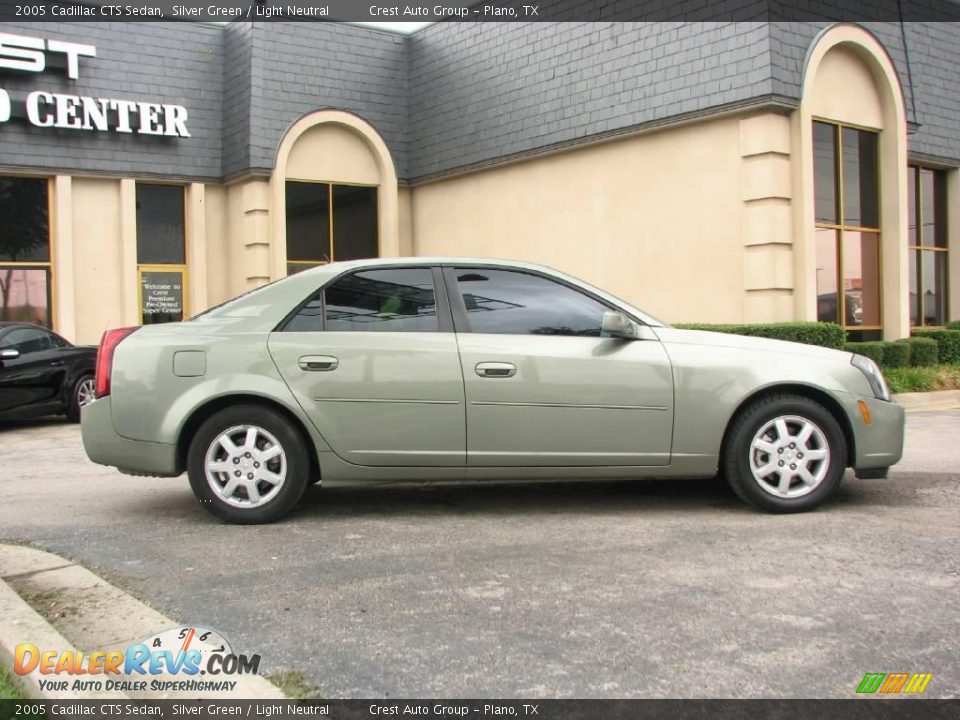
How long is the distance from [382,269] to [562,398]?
1366mm

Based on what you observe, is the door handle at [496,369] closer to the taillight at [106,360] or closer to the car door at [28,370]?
the taillight at [106,360]

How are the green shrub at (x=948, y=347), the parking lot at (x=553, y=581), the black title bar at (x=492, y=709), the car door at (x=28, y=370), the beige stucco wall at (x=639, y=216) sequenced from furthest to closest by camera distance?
the green shrub at (x=948, y=347)
the beige stucco wall at (x=639, y=216)
the car door at (x=28, y=370)
the parking lot at (x=553, y=581)
the black title bar at (x=492, y=709)

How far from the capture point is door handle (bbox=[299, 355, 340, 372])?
550cm

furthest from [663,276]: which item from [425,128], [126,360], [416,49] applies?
[126,360]

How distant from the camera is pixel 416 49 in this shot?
1923cm

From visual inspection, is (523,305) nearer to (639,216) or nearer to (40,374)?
(40,374)

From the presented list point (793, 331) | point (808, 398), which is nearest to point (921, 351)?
point (793, 331)

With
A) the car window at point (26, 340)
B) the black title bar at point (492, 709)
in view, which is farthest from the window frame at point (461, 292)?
the car window at point (26, 340)

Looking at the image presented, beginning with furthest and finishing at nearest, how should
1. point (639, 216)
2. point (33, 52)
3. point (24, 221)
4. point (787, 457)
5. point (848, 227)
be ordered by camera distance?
point (24, 221) → point (33, 52) → point (639, 216) → point (848, 227) → point (787, 457)

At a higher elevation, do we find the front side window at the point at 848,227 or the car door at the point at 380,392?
the front side window at the point at 848,227

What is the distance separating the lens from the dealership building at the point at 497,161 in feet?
44.5

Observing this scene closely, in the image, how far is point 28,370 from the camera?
11375 millimetres

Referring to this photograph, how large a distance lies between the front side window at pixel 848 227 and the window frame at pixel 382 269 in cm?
972

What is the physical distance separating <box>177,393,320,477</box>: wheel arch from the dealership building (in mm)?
9171
